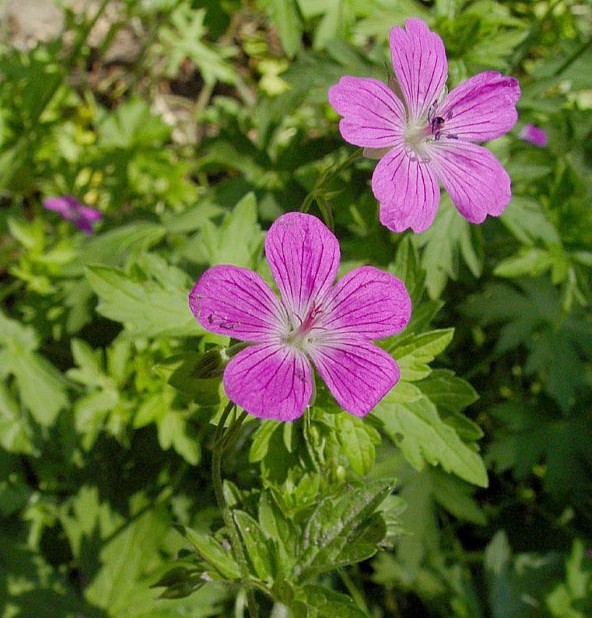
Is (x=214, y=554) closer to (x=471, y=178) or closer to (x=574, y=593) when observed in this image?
(x=471, y=178)

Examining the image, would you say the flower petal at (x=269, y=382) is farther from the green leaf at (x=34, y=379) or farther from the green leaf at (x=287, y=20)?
the green leaf at (x=34, y=379)

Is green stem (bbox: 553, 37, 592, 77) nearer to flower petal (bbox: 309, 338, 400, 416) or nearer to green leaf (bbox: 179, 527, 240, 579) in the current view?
flower petal (bbox: 309, 338, 400, 416)

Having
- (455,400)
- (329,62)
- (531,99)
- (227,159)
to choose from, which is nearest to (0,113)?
(227,159)

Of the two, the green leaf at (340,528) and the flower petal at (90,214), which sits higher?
the green leaf at (340,528)

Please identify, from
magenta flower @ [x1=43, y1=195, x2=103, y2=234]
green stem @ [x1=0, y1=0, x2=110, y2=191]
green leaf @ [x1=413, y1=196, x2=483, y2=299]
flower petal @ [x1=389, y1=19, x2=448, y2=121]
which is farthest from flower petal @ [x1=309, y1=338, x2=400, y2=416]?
green stem @ [x1=0, y1=0, x2=110, y2=191]

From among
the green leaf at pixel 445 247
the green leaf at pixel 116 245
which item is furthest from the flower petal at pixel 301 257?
the green leaf at pixel 116 245

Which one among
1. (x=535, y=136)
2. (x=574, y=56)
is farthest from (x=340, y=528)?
(x=535, y=136)
